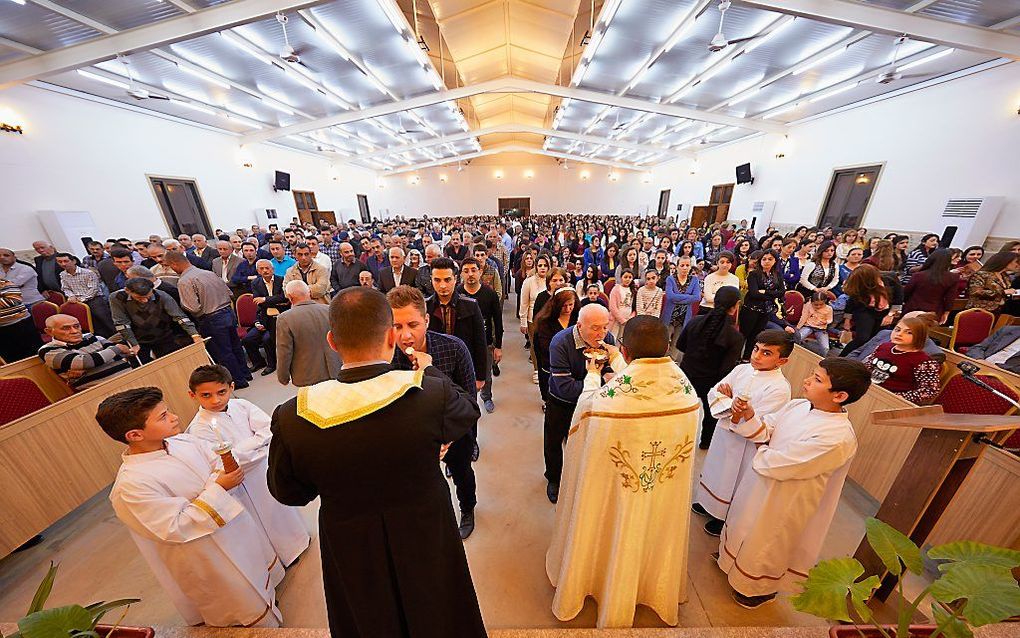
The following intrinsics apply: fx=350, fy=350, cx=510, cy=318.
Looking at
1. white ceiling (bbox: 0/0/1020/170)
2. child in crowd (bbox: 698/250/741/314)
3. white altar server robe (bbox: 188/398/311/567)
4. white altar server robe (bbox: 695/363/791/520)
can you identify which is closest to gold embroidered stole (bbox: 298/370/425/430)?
white altar server robe (bbox: 188/398/311/567)

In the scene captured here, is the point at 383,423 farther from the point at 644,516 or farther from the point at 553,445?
the point at 553,445

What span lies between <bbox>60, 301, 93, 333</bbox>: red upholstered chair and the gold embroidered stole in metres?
5.60

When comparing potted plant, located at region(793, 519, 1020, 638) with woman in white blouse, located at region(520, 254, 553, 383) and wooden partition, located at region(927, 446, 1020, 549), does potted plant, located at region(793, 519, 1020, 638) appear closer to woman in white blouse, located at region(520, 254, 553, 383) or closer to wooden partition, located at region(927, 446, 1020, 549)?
wooden partition, located at region(927, 446, 1020, 549)

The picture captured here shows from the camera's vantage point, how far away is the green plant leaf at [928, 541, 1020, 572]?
3.21 ft

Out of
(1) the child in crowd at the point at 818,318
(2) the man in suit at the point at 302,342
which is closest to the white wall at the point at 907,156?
(1) the child in crowd at the point at 818,318

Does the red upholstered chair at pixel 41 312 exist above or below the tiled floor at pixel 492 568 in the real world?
above

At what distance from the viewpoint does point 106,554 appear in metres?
2.57

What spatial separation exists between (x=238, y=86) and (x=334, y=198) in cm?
1099

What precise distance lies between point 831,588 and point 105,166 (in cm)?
1301

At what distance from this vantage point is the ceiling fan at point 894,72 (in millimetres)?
5852

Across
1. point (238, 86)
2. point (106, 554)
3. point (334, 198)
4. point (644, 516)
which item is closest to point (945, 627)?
point (644, 516)

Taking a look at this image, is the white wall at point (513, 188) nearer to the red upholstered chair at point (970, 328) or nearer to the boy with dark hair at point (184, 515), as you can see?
the red upholstered chair at point (970, 328)

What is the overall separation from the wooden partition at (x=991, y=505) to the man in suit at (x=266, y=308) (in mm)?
6553

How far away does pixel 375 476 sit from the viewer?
3.86ft
